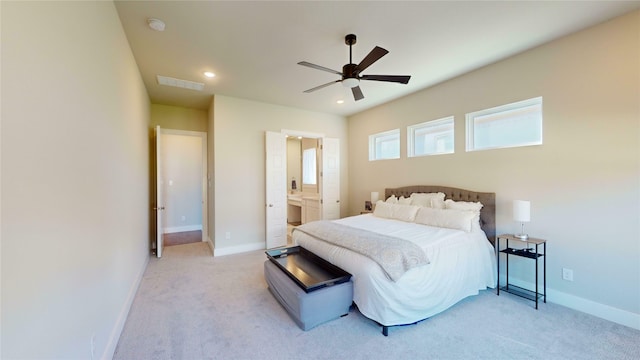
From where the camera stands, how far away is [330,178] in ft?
19.0

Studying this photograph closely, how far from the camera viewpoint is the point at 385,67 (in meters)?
3.43

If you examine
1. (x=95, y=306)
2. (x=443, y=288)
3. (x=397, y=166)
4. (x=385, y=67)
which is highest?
(x=385, y=67)

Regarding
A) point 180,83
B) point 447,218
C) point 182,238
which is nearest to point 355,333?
point 447,218

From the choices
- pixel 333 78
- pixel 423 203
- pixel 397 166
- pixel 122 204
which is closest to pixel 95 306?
pixel 122 204

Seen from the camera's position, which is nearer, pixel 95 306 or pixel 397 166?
pixel 95 306

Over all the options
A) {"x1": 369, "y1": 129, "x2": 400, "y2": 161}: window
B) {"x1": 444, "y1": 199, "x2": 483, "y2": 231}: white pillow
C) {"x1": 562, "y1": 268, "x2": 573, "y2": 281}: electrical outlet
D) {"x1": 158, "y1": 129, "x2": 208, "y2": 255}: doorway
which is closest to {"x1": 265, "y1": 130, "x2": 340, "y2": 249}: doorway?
{"x1": 369, "y1": 129, "x2": 400, "y2": 161}: window

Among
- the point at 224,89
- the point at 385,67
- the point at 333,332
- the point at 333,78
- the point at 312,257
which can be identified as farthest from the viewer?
the point at 224,89

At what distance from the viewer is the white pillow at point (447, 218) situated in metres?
3.18

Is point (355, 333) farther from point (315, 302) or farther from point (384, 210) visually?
point (384, 210)

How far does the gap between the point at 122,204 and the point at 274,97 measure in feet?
9.83

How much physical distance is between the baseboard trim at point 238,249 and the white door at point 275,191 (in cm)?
18

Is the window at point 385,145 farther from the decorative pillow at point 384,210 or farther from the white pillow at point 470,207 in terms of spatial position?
the white pillow at point 470,207

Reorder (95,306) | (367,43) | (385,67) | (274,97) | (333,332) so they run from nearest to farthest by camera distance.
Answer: (95,306)
(333,332)
(367,43)
(385,67)
(274,97)

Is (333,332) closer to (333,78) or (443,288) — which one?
(443,288)
